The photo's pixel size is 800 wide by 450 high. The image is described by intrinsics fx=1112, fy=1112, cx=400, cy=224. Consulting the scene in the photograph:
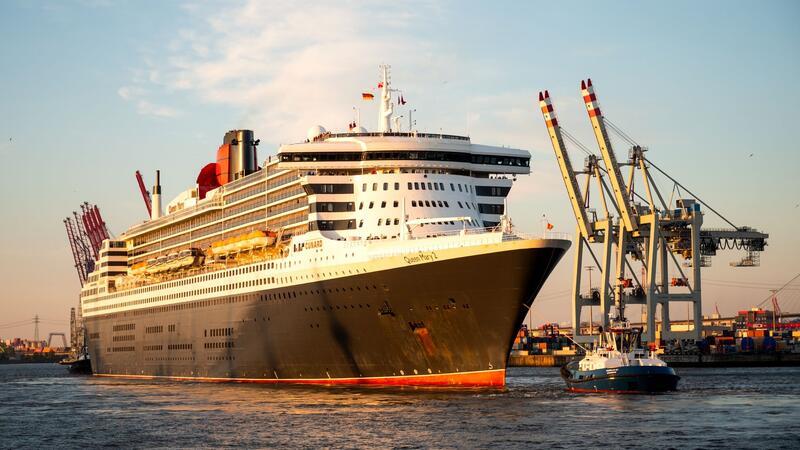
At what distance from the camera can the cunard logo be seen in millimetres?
47531

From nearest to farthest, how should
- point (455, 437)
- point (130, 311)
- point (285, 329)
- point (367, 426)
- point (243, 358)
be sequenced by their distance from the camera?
point (455, 437)
point (367, 426)
point (285, 329)
point (243, 358)
point (130, 311)

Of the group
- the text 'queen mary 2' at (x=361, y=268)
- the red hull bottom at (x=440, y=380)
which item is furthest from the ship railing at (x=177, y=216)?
the red hull bottom at (x=440, y=380)

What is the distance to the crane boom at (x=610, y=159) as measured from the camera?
3561 inches

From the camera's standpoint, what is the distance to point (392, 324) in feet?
163

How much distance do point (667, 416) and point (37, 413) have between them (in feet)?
92.0

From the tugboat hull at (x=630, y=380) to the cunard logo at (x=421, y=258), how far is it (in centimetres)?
1016

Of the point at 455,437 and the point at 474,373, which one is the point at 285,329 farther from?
the point at 455,437

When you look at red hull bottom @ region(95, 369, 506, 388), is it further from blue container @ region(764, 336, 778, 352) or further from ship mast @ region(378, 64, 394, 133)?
blue container @ region(764, 336, 778, 352)

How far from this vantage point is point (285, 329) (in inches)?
2194

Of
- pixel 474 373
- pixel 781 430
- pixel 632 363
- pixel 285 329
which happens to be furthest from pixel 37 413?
pixel 781 430

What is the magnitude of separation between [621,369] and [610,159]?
4277 cm

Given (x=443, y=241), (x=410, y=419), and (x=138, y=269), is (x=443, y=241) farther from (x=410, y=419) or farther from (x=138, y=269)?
(x=138, y=269)

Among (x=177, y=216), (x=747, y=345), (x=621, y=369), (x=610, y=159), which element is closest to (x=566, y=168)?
(x=610, y=159)

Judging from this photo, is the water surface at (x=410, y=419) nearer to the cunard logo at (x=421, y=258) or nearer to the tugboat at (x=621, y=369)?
the tugboat at (x=621, y=369)
